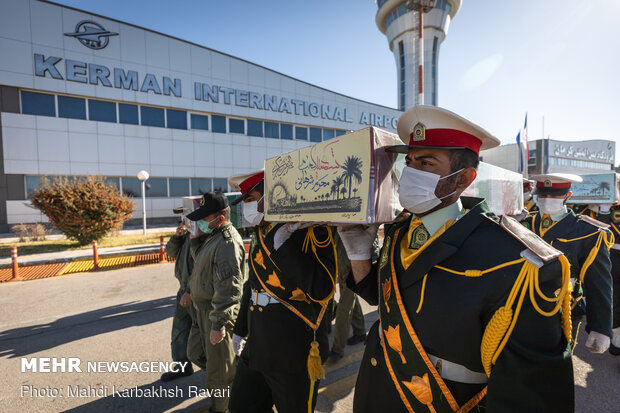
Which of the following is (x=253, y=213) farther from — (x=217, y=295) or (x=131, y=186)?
(x=131, y=186)

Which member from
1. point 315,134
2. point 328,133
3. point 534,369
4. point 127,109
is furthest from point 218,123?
point 534,369

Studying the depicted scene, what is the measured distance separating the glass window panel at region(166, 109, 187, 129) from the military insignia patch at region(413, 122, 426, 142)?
23122 millimetres

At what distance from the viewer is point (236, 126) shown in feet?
78.8

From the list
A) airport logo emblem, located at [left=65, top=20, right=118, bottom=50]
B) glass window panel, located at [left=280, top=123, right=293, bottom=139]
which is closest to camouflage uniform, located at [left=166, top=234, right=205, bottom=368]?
airport logo emblem, located at [left=65, top=20, right=118, bottom=50]

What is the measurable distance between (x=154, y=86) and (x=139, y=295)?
1806 cm

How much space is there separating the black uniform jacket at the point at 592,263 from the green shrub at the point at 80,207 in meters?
15.0

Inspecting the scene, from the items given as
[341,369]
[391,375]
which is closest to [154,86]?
[341,369]

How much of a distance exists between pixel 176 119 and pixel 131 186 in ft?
18.4

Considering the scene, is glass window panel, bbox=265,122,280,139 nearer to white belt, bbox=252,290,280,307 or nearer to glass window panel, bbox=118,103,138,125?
glass window panel, bbox=118,103,138,125

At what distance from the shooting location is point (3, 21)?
16703mm

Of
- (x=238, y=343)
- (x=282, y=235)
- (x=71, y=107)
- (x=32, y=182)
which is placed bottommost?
(x=238, y=343)

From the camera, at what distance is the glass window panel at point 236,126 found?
78.0 ft

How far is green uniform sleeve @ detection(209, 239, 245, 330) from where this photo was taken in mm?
3021

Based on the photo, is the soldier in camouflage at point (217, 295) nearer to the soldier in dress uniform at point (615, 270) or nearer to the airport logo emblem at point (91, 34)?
the soldier in dress uniform at point (615, 270)
